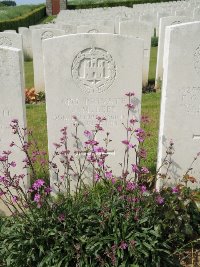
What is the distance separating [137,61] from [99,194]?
149 centimetres

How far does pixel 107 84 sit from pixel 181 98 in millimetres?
840

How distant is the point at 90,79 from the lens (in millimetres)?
4020

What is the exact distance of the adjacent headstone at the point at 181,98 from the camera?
3.81m

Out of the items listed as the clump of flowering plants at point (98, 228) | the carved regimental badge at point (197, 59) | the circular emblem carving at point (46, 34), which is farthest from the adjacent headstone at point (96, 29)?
the clump of flowering plants at point (98, 228)

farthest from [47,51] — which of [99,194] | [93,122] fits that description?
[99,194]

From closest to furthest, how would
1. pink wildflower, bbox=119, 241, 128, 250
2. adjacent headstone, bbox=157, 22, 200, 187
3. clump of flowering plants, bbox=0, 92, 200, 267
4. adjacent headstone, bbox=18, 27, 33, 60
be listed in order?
pink wildflower, bbox=119, 241, 128, 250 < clump of flowering plants, bbox=0, 92, 200, 267 < adjacent headstone, bbox=157, 22, 200, 187 < adjacent headstone, bbox=18, 27, 33, 60

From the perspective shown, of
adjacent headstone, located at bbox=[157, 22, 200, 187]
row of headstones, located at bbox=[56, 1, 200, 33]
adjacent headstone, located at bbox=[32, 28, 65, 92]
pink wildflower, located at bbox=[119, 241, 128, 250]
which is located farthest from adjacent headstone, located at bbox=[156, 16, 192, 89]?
pink wildflower, located at bbox=[119, 241, 128, 250]

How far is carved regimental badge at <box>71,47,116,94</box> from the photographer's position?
3.93 metres

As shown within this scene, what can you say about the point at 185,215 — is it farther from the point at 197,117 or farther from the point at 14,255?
the point at 14,255

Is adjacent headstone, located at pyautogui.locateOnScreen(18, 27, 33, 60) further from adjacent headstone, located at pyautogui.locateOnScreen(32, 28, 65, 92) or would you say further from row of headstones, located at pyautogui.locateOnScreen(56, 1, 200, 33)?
adjacent headstone, located at pyautogui.locateOnScreen(32, 28, 65, 92)

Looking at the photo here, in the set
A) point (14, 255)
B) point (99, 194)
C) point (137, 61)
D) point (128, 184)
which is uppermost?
point (137, 61)

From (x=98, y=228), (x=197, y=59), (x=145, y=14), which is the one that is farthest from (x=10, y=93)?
(x=145, y=14)

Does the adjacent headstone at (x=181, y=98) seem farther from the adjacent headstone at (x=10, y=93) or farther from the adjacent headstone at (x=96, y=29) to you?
the adjacent headstone at (x=96, y=29)

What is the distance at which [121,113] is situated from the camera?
13.6 feet
